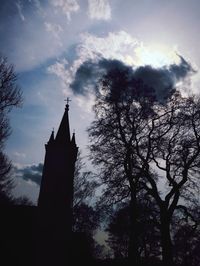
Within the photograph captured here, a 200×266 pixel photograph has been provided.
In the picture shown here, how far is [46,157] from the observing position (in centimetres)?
3212

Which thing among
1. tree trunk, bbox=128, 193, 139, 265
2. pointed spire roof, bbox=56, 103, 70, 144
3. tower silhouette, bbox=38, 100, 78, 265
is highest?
pointed spire roof, bbox=56, 103, 70, 144

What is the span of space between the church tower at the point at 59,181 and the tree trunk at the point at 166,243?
15.0m

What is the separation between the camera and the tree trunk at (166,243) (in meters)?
16.1

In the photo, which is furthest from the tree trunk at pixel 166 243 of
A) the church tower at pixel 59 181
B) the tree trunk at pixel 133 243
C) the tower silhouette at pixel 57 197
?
the church tower at pixel 59 181

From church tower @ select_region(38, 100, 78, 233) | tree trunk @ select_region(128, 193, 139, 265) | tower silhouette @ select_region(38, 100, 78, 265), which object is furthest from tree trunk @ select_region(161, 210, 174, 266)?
church tower @ select_region(38, 100, 78, 233)

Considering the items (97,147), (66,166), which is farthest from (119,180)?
(66,166)

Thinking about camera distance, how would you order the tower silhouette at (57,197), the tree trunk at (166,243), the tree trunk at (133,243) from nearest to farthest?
the tree trunk at (166,243)
the tree trunk at (133,243)
the tower silhouette at (57,197)

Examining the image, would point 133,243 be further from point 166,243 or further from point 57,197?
point 57,197

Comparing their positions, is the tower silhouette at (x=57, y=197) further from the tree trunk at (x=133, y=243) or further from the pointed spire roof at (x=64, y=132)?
the tree trunk at (x=133, y=243)

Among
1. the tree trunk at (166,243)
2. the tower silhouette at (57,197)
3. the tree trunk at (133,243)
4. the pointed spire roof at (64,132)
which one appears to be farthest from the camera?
the pointed spire roof at (64,132)

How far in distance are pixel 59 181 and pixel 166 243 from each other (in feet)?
55.8

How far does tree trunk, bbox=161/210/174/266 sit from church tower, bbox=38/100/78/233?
49.2 ft

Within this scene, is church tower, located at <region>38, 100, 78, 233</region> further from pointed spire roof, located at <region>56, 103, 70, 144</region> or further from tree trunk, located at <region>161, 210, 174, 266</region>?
tree trunk, located at <region>161, 210, 174, 266</region>

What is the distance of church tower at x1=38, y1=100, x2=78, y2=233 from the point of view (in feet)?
97.6
